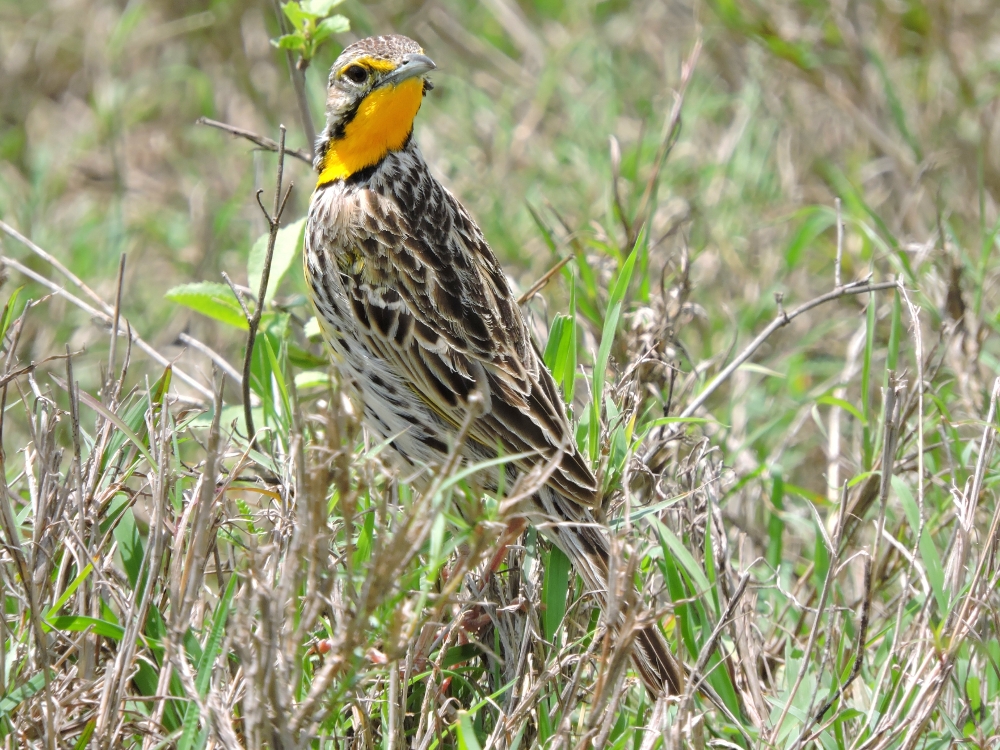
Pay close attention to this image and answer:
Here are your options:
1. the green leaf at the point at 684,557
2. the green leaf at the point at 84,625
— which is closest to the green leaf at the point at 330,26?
the green leaf at the point at 684,557

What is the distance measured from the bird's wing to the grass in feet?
0.58

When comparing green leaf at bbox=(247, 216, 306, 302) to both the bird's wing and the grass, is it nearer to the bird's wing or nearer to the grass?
the grass

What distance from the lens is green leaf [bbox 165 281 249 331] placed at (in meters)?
3.91

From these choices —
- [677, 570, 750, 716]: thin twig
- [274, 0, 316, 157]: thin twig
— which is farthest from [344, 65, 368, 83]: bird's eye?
[677, 570, 750, 716]: thin twig

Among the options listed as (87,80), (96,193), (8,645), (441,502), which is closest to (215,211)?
(96,193)

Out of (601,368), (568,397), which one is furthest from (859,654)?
(568,397)

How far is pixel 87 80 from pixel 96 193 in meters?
0.96

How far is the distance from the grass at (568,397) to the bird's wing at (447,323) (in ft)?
0.58

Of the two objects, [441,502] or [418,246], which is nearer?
[441,502]

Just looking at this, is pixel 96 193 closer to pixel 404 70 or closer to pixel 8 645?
pixel 404 70

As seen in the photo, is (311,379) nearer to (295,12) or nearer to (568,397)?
(568,397)

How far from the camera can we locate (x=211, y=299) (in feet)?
13.0

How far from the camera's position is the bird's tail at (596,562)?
3.05 metres

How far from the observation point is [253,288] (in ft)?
13.3
